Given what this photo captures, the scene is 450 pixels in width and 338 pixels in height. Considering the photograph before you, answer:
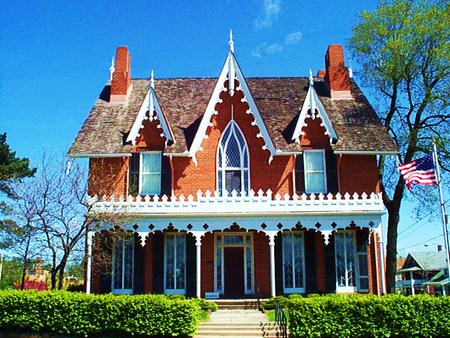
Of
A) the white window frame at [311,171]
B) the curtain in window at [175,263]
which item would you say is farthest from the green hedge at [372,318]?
the white window frame at [311,171]

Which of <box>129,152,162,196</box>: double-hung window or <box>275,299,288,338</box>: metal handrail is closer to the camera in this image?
<box>275,299,288,338</box>: metal handrail

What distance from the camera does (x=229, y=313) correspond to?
67.4 feet

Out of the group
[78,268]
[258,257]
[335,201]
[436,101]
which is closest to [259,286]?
[258,257]

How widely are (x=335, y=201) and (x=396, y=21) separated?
12.3m

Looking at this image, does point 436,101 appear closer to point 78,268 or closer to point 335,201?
point 335,201

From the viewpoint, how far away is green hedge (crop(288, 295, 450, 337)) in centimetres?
1591

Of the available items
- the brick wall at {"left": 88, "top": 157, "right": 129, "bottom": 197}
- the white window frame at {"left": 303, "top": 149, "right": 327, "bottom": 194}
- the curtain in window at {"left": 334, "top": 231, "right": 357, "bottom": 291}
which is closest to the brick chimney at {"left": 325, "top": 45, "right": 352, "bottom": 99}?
the white window frame at {"left": 303, "top": 149, "right": 327, "bottom": 194}

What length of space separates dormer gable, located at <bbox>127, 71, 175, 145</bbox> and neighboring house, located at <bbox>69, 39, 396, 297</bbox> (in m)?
0.05

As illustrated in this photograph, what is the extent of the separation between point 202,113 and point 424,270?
5458 centimetres

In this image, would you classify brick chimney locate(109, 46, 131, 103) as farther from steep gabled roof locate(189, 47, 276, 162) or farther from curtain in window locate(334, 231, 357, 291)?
curtain in window locate(334, 231, 357, 291)

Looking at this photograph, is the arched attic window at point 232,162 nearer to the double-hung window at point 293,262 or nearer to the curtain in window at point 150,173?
the curtain in window at point 150,173

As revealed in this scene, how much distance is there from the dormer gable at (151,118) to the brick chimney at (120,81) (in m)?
3.61

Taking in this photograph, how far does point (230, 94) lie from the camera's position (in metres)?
25.5

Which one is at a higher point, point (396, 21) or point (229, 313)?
point (396, 21)
